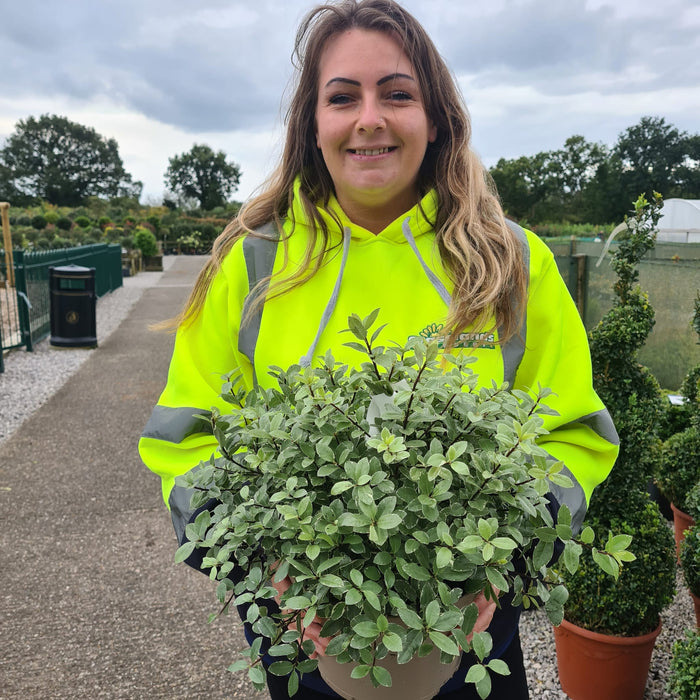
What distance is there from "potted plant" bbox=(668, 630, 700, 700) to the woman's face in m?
1.80

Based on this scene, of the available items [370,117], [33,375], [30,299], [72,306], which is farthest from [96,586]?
[30,299]

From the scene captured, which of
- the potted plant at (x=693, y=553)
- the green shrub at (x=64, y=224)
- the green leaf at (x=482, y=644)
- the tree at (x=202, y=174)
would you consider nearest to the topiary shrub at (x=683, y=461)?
the potted plant at (x=693, y=553)

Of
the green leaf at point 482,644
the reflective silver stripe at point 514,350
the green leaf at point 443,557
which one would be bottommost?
the green leaf at point 482,644

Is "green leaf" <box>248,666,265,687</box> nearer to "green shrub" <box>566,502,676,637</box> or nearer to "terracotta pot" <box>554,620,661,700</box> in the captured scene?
"green shrub" <box>566,502,676,637</box>

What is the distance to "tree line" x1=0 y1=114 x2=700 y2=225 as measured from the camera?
65.2 meters

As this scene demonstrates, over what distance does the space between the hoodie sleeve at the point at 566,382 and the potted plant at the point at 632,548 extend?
1157 mm

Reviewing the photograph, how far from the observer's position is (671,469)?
373 centimetres

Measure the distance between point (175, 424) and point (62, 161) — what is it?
89.9 metres

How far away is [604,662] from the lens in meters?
2.62

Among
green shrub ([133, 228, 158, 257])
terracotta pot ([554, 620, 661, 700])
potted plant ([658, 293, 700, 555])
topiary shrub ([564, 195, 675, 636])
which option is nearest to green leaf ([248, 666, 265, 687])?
topiary shrub ([564, 195, 675, 636])

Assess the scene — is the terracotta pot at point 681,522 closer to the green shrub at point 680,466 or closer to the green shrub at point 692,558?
the green shrub at point 680,466

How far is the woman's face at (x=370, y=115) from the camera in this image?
1.57 meters

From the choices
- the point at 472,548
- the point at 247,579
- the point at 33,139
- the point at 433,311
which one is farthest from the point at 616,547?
the point at 33,139

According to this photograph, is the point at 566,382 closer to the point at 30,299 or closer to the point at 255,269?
the point at 255,269
